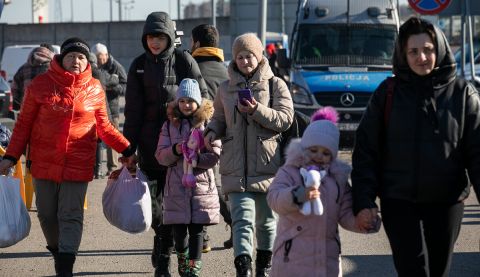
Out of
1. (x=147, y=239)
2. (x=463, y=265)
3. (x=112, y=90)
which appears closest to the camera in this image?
(x=463, y=265)

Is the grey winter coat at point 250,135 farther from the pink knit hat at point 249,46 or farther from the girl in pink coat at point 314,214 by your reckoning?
the girl in pink coat at point 314,214

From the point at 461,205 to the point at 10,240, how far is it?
3.14m

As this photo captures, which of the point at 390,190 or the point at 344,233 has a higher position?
the point at 390,190

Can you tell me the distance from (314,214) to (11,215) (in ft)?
8.66

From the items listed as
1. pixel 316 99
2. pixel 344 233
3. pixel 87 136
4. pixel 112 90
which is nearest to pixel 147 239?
pixel 344 233

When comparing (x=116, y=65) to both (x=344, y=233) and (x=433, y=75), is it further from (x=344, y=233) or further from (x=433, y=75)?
(x=433, y=75)

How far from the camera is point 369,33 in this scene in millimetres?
17766

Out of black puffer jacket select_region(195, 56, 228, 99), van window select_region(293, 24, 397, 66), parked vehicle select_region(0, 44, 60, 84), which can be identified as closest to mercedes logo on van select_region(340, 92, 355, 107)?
van window select_region(293, 24, 397, 66)

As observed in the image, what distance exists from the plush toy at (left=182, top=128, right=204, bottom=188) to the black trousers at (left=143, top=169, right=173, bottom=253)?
1.82 feet

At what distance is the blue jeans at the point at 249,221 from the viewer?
23.4 feet

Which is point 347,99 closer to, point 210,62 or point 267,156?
point 210,62

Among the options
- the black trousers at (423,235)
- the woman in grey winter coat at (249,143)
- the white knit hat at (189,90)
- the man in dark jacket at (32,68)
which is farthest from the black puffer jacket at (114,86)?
the black trousers at (423,235)

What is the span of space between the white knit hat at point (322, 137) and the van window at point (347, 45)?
1212 cm

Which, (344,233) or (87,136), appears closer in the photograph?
(87,136)
